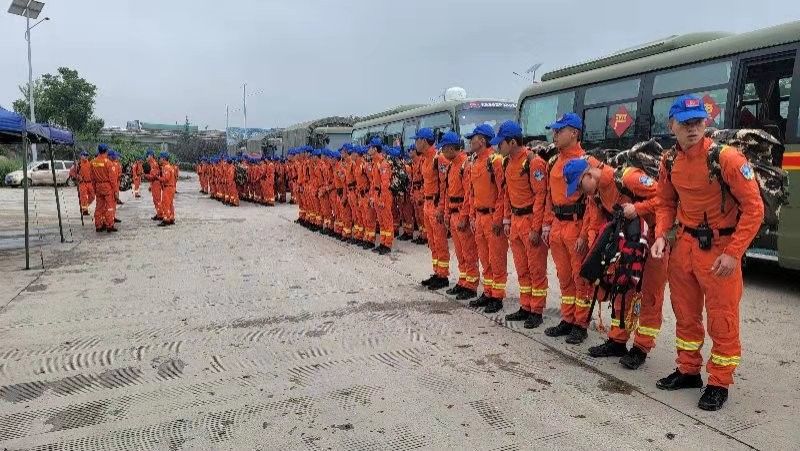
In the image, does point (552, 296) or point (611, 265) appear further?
point (552, 296)

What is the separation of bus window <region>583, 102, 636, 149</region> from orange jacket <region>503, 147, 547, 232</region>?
4088 mm

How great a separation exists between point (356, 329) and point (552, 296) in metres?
2.51

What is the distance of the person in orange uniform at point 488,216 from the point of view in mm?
6066

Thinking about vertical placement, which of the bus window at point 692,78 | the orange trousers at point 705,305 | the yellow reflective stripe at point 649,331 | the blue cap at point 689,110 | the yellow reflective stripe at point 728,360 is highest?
the bus window at point 692,78

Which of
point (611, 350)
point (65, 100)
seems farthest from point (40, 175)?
point (611, 350)

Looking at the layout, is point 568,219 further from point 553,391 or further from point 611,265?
point 553,391

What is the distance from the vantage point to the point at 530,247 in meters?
5.55

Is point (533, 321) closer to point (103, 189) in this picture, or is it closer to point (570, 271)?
point (570, 271)

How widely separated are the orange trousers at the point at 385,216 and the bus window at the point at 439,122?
433 centimetres

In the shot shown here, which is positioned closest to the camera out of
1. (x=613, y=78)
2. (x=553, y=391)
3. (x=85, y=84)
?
(x=553, y=391)

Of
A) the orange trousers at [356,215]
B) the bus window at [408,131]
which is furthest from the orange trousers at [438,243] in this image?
the bus window at [408,131]

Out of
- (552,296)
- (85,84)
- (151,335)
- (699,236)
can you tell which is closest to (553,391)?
(699,236)

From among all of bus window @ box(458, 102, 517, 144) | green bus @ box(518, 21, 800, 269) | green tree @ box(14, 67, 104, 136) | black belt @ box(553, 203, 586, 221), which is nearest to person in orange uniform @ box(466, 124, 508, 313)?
black belt @ box(553, 203, 586, 221)

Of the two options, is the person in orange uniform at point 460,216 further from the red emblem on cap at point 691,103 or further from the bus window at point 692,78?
the bus window at point 692,78
